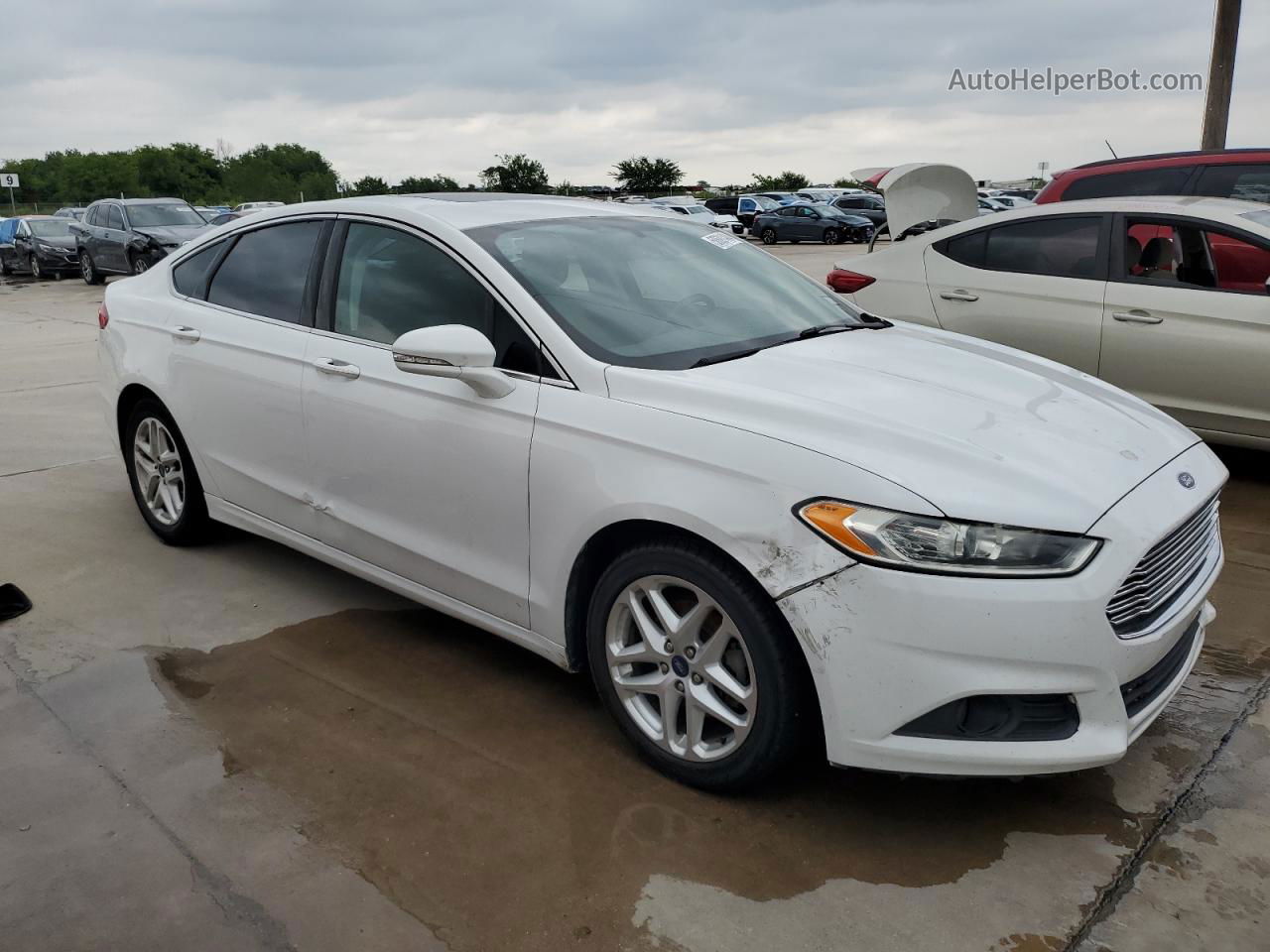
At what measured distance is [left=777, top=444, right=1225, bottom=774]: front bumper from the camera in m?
2.41

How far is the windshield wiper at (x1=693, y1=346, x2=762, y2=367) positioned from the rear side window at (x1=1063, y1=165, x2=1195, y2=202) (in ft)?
15.4

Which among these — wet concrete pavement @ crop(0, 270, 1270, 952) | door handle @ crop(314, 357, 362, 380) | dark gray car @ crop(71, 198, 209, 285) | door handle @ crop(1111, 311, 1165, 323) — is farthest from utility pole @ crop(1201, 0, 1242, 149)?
dark gray car @ crop(71, 198, 209, 285)

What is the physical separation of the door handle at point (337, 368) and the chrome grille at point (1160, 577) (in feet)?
7.88

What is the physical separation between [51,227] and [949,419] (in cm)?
2726

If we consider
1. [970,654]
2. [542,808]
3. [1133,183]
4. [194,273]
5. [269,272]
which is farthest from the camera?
[1133,183]

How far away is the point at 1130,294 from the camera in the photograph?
5.68 metres

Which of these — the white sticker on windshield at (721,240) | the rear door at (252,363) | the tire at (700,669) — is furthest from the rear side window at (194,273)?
the tire at (700,669)

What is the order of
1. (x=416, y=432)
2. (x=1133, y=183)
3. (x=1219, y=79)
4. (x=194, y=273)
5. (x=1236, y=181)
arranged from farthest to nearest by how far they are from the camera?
(x=1219, y=79) → (x=1133, y=183) → (x=1236, y=181) → (x=194, y=273) → (x=416, y=432)

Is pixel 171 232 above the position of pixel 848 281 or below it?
above

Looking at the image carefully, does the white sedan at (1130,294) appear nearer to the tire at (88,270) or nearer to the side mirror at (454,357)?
the side mirror at (454,357)

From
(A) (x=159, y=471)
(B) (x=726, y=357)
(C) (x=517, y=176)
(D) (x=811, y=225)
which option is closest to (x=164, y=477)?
(A) (x=159, y=471)

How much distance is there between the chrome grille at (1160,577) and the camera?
8.28ft

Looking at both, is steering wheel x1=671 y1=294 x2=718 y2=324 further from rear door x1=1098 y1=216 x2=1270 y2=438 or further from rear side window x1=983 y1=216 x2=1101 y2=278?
rear side window x1=983 y1=216 x2=1101 y2=278

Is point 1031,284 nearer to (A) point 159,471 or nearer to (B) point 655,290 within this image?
(B) point 655,290
